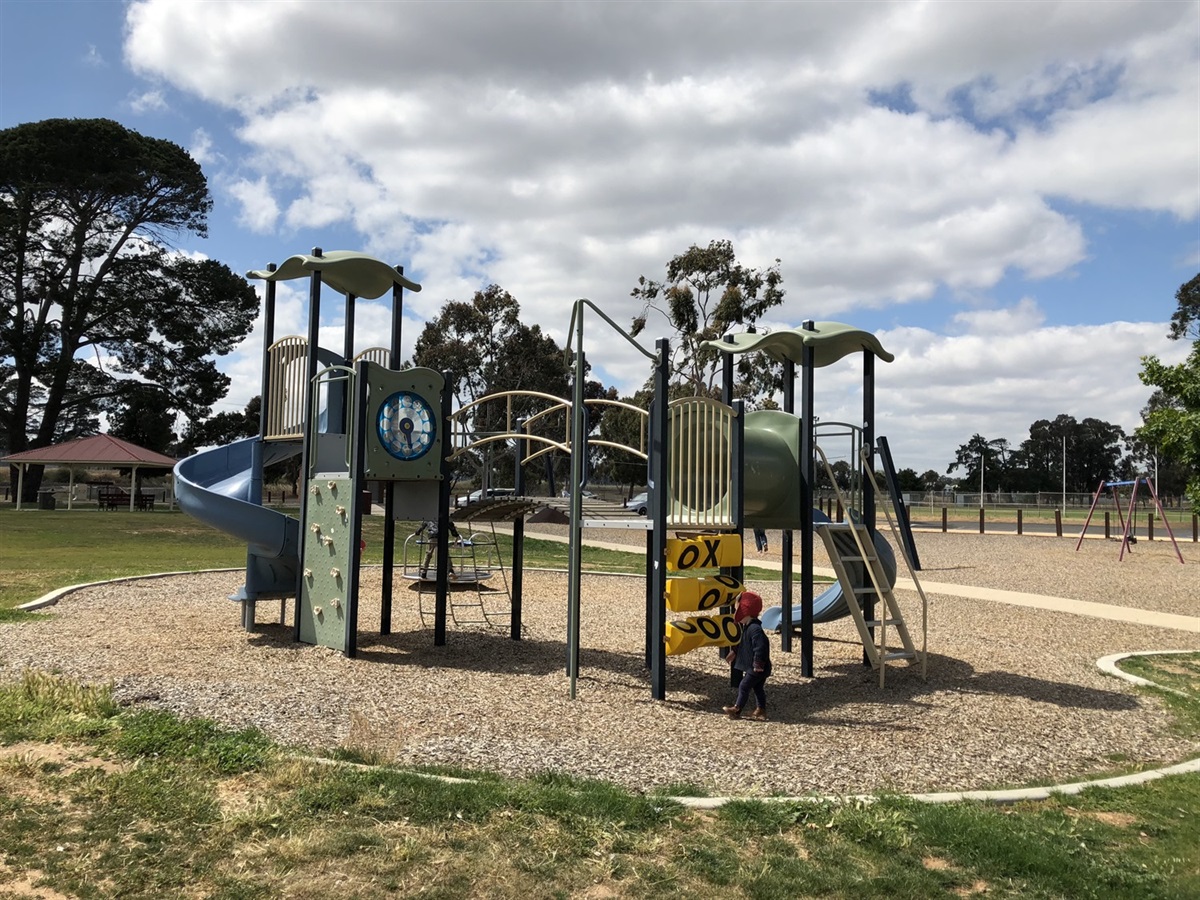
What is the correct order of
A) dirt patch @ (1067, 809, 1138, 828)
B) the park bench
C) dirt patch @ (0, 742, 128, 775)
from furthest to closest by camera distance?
the park bench, dirt patch @ (0, 742, 128, 775), dirt patch @ (1067, 809, 1138, 828)

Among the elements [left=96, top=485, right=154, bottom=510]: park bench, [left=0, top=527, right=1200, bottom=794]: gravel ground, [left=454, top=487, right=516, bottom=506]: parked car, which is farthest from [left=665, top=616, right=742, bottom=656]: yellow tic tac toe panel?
[left=96, top=485, right=154, bottom=510]: park bench

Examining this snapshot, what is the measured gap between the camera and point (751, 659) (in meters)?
7.87

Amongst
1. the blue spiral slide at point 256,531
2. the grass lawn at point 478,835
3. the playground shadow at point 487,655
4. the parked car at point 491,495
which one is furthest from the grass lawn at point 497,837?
the parked car at point 491,495

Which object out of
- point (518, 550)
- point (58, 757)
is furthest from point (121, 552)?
point (58, 757)

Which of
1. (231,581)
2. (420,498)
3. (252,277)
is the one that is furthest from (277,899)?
(231,581)

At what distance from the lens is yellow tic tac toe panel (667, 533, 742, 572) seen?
8.42 m

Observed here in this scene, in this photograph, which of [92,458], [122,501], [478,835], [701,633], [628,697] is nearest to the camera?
[478,835]

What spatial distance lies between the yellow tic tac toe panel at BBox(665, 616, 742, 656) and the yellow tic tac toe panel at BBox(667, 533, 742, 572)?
482mm

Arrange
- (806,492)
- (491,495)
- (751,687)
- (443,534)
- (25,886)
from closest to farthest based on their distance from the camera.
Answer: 1. (25,886)
2. (751,687)
3. (806,492)
4. (443,534)
5. (491,495)

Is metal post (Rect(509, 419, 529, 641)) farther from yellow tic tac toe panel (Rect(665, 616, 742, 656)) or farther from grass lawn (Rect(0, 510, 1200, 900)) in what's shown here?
grass lawn (Rect(0, 510, 1200, 900))

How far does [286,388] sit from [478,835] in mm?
8196

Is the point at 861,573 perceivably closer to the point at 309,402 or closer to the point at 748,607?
the point at 748,607

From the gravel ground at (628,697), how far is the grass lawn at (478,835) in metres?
0.61

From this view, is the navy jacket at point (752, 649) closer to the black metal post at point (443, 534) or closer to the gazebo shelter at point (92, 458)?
the black metal post at point (443, 534)
